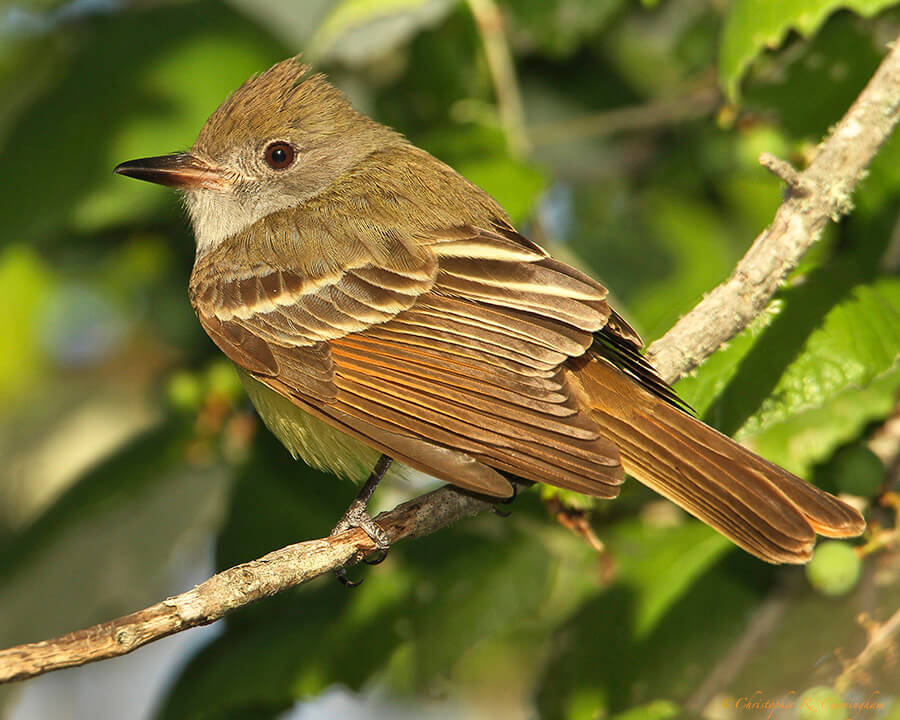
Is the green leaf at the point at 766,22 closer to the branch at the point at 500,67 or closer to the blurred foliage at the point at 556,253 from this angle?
the blurred foliage at the point at 556,253

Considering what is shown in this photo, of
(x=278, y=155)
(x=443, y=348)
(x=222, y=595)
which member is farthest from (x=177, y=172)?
(x=222, y=595)

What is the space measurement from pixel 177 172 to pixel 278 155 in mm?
462

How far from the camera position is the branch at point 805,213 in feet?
10.7

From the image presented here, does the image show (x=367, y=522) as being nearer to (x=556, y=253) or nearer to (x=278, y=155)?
(x=556, y=253)

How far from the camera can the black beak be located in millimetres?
4301

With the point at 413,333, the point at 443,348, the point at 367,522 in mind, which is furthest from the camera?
the point at 413,333

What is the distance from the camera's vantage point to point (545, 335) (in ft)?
11.7

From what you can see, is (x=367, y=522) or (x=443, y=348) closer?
(x=367, y=522)

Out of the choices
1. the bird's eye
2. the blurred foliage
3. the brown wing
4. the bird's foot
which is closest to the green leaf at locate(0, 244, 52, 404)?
the blurred foliage

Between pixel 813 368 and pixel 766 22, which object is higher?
pixel 766 22

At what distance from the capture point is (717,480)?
3377 mm

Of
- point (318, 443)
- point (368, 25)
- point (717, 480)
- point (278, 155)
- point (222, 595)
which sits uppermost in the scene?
point (368, 25)

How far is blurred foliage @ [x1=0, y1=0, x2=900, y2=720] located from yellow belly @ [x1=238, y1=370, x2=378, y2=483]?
0.34m

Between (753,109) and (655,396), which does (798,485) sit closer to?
(655,396)
